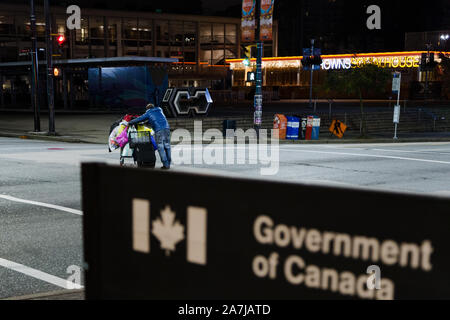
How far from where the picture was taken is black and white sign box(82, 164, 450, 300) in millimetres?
2049

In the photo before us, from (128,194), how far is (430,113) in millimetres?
37225

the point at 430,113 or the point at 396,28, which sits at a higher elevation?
the point at 396,28

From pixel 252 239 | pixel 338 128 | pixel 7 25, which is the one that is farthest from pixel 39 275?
pixel 7 25

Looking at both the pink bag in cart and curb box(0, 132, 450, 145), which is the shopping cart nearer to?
the pink bag in cart

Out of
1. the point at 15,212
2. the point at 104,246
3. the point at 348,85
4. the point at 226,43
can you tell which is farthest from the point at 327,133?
the point at 226,43

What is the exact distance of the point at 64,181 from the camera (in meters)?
12.3

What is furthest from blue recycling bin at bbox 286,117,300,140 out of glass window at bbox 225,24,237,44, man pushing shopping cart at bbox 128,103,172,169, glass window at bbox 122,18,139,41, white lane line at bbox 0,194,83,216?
glass window at bbox 225,24,237,44

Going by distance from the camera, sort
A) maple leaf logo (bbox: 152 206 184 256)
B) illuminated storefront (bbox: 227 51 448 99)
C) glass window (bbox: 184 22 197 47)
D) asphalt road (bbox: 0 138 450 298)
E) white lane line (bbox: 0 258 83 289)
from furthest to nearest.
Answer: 1. glass window (bbox: 184 22 197 47)
2. illuminated storefront (bbox: 227 51 448 99)
3. asphalt road (bbox: 0 138 450 298)
4. white lane line (bbox: 0 258 83 289)
5. maple leaf logo (bbox: 152 206 184 256)

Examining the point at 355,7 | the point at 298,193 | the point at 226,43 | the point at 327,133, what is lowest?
the point at 327,133

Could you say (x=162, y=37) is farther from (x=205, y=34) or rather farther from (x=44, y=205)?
(x=44, y=205)

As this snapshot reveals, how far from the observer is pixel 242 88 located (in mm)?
71562

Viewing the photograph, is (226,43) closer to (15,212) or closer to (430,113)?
(430,113)

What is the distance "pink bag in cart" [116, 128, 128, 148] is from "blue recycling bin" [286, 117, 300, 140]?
13.9m

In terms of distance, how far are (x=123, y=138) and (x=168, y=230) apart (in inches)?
426
